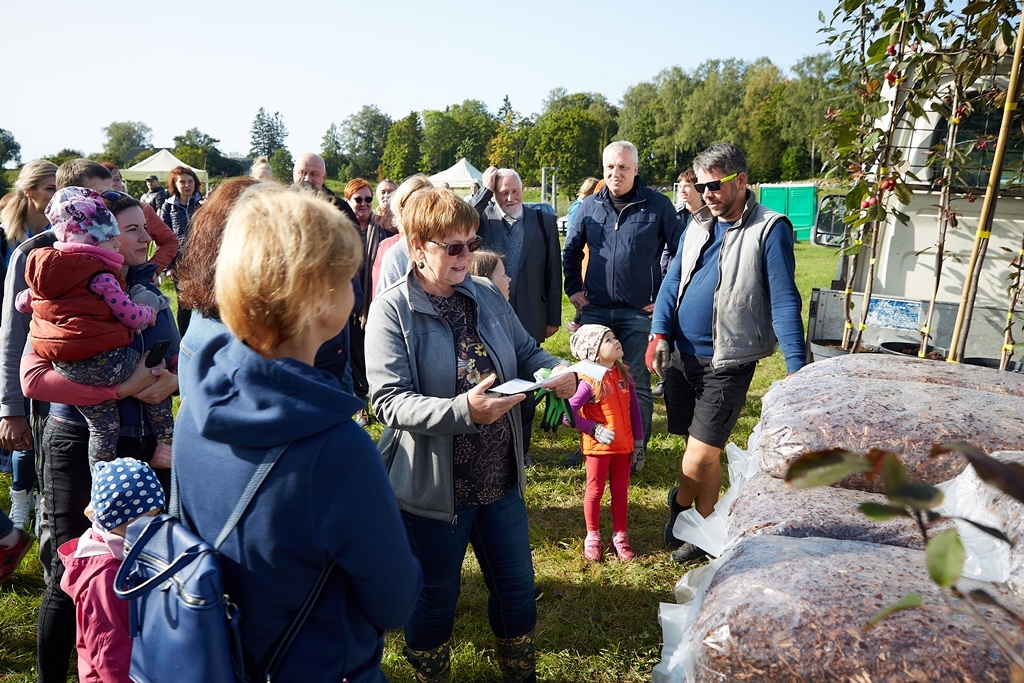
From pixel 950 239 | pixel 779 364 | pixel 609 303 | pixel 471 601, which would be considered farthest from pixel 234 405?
pixel 779 364

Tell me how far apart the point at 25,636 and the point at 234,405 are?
280 cm

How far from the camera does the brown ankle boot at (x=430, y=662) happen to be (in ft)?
8.53

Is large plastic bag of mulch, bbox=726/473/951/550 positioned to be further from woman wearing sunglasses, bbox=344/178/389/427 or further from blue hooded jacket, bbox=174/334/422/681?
woman wearing sunglasses, bbox=344/178/389/427

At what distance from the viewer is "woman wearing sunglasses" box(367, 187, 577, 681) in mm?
2396

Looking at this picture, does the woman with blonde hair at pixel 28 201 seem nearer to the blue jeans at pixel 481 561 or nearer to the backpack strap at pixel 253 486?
the blue jeans at pixel 481 561

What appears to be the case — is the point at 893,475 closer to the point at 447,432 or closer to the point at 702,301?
the point at 447,432

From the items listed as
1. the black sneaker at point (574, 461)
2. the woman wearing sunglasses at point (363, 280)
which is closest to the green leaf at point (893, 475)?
the black sneaker at point (574, 461)

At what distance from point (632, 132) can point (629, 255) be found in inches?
2758

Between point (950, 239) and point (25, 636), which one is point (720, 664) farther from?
Result: point (950, 239)

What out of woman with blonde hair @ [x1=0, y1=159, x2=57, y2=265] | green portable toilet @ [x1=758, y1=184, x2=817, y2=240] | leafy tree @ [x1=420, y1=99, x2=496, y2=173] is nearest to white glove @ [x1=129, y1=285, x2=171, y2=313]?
woman with blonde hair @ [x1=0, y1=159, x2=57, y2=265]

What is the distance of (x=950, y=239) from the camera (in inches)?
236

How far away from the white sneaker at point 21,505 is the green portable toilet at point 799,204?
2401 centimetres

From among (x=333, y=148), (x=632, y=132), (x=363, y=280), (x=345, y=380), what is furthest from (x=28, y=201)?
(x=333, y=148)

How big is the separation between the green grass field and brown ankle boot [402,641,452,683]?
1.47 ft
